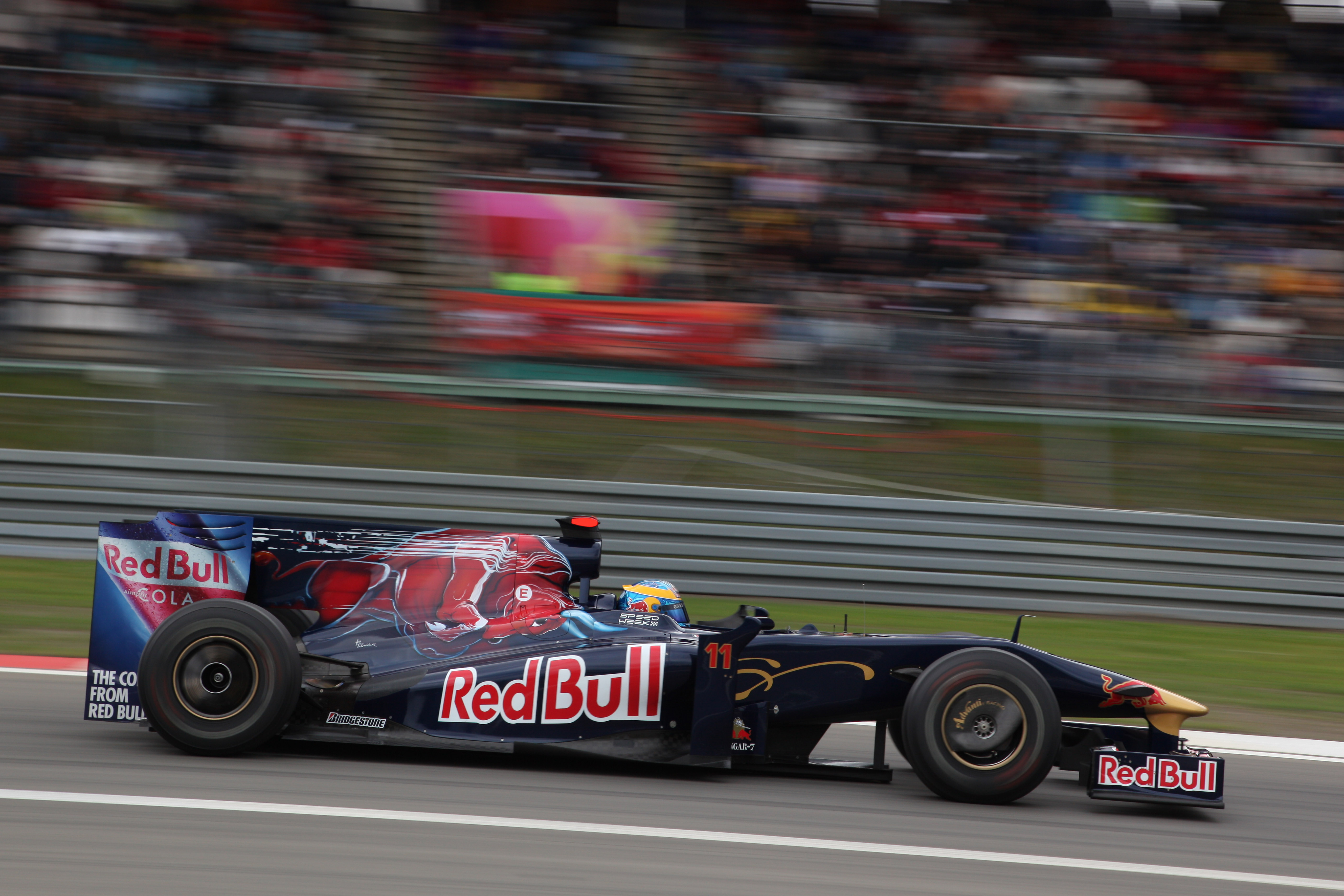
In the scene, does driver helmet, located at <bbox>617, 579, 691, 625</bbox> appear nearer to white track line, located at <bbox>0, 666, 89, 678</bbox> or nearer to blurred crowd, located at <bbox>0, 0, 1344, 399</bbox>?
white track line, located at <bbox>0, 666, 89, 678</bbox>

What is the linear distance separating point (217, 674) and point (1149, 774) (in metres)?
3.35

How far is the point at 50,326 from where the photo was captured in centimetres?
866

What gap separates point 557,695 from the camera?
458cm

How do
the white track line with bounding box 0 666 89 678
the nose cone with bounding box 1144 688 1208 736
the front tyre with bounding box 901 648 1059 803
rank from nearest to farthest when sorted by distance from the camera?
the front tyre with bounding box 901 648 1059 803 → the nose cone with bounding box 1144 688 1208 736 → the white track line with bounding box 0 666 89 678

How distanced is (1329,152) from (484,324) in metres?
7.25

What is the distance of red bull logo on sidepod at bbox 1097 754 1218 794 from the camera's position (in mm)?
4590

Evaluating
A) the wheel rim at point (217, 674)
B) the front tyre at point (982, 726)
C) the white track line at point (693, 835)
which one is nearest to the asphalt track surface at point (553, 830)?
the white track line at point (693, 835)

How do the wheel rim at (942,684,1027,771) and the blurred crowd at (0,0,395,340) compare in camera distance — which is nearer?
the wheel rim at (942,684,1027,771)

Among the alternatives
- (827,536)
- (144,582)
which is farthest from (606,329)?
(144,582)

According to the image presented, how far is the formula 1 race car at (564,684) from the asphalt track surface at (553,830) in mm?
135

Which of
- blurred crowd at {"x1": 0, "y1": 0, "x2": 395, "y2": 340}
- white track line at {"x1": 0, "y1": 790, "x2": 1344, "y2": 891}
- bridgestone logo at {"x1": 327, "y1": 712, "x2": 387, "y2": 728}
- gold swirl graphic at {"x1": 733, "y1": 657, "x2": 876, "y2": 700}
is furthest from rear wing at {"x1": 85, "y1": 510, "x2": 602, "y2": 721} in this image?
blurred crowd at {"x1": 0, "y1": 0, "x2": 395, "y2": 340}

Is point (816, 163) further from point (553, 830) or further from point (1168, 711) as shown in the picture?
point (553, 830)

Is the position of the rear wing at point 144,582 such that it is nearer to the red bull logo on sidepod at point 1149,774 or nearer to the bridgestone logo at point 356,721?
the bridgestone logo at point 356,721

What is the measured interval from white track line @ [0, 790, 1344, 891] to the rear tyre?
381 millimetres
